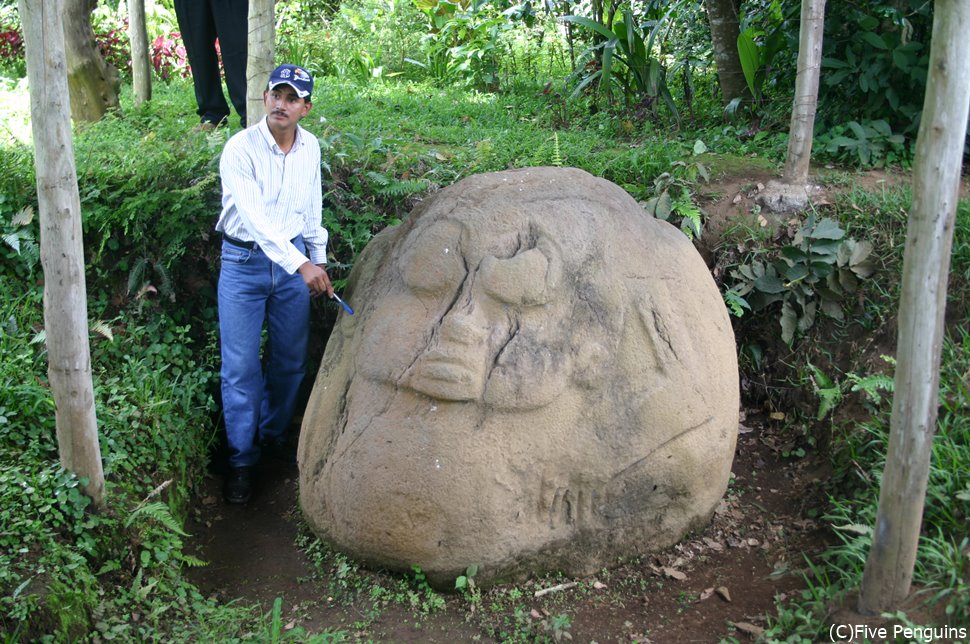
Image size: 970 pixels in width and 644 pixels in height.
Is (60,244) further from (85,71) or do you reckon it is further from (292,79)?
(85,71)

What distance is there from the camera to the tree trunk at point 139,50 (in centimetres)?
730

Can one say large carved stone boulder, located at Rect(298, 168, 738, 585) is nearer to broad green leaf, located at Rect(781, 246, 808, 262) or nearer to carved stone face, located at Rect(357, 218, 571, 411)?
carved stone face, located at Rect(357, 218, 571, 411)

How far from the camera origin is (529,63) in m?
9.52

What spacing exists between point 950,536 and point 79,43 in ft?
22.7

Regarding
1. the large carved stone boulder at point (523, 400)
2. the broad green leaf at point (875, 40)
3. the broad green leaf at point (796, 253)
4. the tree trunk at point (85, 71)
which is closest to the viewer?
the large carved stone boulder at point (523, 400)

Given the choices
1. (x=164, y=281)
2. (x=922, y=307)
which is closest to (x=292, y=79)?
(x=164, y=281)

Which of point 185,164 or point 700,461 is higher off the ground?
point 185,164

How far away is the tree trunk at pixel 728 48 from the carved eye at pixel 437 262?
415cm

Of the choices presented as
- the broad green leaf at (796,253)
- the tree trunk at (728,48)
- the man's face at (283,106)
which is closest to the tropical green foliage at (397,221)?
the broad green leaf at (796,253)

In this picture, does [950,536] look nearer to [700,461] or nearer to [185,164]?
[700,461]

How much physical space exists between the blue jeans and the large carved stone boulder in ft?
2.13

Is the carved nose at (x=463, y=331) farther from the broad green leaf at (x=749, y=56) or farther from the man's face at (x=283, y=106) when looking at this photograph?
the broad green leaf at (x=749, y=56)

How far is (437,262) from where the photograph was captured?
365 cm

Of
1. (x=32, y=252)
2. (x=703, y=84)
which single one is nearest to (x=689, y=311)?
(x=32, y=252)
